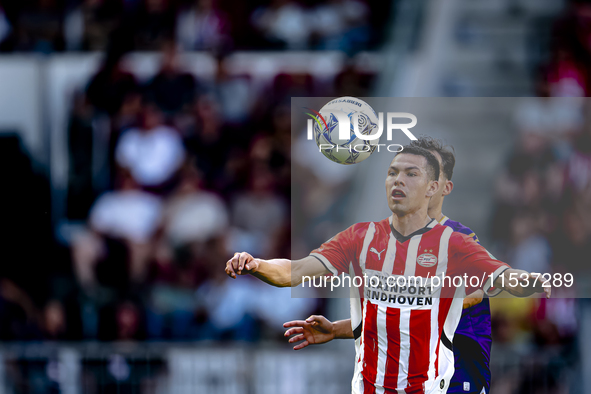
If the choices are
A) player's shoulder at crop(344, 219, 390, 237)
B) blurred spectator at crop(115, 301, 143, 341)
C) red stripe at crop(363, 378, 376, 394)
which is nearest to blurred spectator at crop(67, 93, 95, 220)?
blurred spectator at crop(115, 301, 143, 341)

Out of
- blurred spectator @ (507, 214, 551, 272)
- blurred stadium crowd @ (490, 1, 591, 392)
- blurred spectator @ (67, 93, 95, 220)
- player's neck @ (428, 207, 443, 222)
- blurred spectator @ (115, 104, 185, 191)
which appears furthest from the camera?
blurred spectator @ (67, 93, 95, 220)

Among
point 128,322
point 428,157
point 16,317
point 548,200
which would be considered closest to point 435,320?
point 428,157

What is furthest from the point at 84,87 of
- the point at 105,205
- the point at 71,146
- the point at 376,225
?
the point at 376,225

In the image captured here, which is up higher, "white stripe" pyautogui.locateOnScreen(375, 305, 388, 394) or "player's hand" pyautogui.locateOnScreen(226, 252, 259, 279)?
"player's hand" pyautogui.locateOnScreen(226, 252, 259, 279)

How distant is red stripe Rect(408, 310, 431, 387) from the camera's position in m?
2.67

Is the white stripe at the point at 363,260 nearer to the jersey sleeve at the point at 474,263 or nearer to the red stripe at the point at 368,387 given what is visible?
the red stripe at the point at 368,387

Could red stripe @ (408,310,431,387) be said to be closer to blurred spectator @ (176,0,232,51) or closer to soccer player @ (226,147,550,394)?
soccer player @ (226,147,550,394)

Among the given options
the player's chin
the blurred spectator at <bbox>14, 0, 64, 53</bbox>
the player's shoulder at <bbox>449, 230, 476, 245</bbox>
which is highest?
the blurred spectator at <bbox>14, 0, 64, 53</bbox>

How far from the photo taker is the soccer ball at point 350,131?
2715 millimetres

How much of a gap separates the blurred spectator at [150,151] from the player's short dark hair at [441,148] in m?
5.89

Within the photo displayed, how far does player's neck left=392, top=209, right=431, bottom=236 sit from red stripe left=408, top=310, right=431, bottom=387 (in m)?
0.29

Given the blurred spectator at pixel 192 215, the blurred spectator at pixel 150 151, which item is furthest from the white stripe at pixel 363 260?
the blurred spectator at pixel 150 151

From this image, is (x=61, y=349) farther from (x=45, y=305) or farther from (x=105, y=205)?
(x=105, y=205)

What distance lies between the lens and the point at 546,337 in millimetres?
6754
